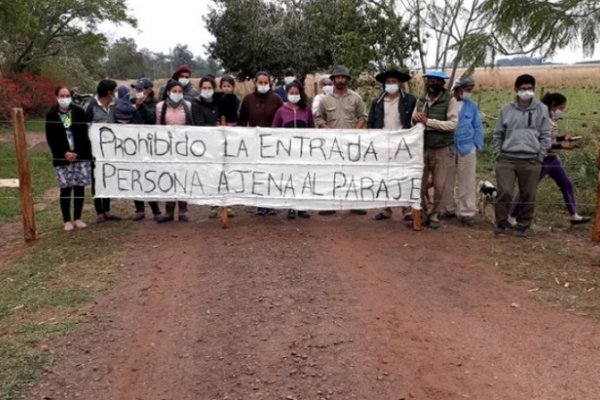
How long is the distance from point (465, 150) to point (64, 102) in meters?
4.79

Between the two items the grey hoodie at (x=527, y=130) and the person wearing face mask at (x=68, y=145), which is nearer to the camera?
the grey hoodie at (x=527, y=130)

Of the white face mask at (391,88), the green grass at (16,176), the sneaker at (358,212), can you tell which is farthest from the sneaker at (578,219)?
the green grass at (16,176)

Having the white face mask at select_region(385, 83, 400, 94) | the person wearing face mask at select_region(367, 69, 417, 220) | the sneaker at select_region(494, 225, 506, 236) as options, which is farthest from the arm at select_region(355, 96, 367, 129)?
the sneaker at select_region(494, 225, 506, 236)

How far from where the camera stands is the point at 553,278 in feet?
18.4

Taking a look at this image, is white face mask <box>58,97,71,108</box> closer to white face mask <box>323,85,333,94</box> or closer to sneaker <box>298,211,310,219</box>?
sneaker <box>298,211,310,219</box>

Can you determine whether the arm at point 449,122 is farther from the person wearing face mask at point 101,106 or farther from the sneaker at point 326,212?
the person wearing face mask at point 101,106

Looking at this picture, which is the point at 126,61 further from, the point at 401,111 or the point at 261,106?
the point at 401,111

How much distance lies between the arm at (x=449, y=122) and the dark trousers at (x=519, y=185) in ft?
2.26

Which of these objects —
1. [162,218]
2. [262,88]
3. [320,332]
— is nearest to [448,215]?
[262,88]

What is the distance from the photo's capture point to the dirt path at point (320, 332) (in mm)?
3693

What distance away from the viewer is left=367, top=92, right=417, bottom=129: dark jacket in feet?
24.0

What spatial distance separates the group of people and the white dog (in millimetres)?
307

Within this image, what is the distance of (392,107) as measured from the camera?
290 inches

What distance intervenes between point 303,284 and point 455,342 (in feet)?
4.88
